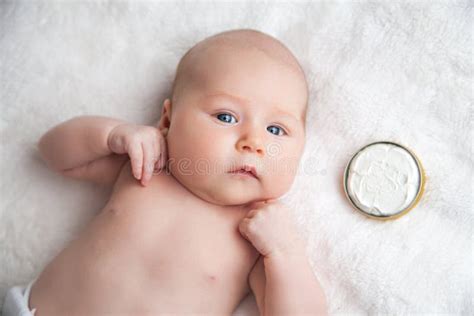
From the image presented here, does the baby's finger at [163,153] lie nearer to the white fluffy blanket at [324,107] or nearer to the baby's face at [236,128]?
the baby's face at [236,128]

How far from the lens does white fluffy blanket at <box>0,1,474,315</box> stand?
1.59 m

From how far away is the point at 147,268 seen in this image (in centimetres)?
148

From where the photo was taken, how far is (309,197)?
169cm

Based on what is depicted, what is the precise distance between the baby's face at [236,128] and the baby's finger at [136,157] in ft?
0.28

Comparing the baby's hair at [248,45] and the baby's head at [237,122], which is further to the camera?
the baby's hair at [248,45]

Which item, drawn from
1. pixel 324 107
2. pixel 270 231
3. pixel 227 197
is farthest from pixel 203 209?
pixel 324 107

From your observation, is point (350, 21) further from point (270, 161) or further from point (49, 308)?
point (49, 308)

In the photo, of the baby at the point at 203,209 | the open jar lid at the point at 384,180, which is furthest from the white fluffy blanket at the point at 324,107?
the baby at the point at 203,209

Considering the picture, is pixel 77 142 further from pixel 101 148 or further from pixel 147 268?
pixel 147 268

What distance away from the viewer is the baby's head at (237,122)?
1.46 m

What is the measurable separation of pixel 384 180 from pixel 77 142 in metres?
0.91

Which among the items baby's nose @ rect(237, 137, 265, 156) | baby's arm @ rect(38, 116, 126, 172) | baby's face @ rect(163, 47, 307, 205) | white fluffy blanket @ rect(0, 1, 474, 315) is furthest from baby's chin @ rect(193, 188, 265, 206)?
baby's arm @ rect(38, 116, 126, 172)

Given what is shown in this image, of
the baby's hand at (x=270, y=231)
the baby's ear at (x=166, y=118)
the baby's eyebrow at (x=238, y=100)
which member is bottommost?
the baby's hand at (x=270, y=231)

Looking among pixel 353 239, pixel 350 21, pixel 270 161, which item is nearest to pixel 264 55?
pixel 270 161
